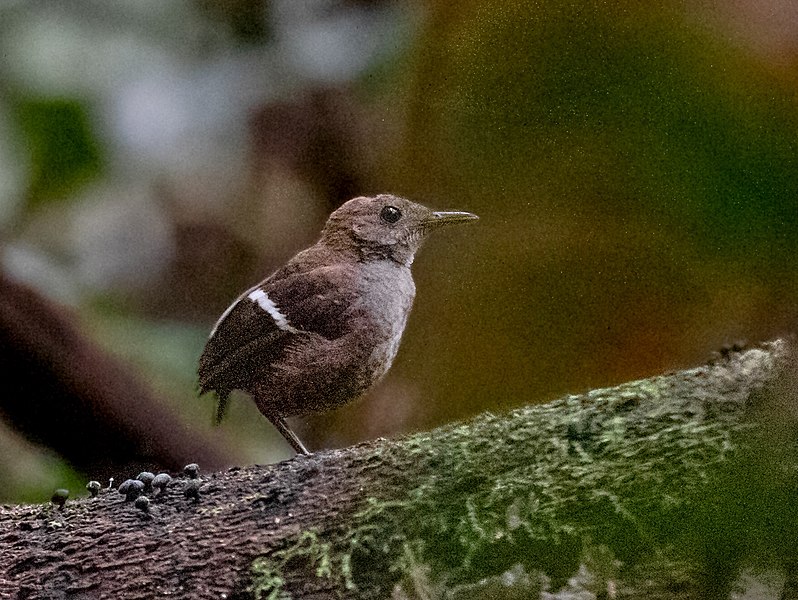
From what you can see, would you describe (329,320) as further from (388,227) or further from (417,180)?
(417,180)

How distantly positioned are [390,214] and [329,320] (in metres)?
0.18

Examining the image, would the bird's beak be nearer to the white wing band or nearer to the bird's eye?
the bird's eye

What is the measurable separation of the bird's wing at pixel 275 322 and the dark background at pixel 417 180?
0.14m

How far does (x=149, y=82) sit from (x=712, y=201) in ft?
6.79

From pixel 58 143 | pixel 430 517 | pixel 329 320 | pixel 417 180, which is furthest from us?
pixel 58 143

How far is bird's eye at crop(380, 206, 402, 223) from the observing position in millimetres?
1274

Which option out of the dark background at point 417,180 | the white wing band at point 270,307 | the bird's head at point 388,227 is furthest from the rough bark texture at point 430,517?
the bird's head at point 388,227

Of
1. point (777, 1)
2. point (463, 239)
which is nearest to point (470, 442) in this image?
point (463, 239)

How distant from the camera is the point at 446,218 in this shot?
125cm

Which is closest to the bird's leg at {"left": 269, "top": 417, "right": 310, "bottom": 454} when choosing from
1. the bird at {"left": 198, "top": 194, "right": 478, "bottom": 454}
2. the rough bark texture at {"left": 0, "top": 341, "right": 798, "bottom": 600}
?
the bird at {"left": 198, "top": 194, "right": 478, "bottom": 454}

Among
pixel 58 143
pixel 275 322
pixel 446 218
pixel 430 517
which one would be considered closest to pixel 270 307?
pixel 275 322

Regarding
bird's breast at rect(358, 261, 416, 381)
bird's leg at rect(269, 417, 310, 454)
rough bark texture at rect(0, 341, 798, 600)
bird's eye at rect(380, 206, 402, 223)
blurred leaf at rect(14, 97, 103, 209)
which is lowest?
rough bark texture at rect(0, 341, 798, 600)

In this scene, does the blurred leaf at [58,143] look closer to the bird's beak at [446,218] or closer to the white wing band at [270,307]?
the white wing band at [270,307]

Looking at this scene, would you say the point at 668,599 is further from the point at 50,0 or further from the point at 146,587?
the point at 50,0
